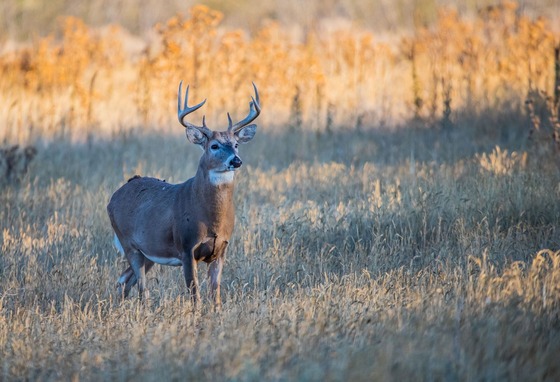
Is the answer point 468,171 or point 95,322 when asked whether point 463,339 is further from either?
point 468,171

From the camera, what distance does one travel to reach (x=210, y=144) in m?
8.15

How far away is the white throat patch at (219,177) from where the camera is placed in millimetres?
8031

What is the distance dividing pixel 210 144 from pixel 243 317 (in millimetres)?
1889

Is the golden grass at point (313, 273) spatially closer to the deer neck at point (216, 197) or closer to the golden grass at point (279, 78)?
the deer neck at point (216, 197)

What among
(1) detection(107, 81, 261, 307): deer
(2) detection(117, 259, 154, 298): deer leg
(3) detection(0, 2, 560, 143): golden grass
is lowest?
(2) detection(117, 259, 154, 298): deer leg

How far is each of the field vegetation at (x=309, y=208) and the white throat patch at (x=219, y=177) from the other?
0.98 m

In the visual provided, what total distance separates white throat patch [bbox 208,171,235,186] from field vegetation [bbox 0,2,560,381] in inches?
38.8

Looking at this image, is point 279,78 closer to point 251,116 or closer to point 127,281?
point 251,116

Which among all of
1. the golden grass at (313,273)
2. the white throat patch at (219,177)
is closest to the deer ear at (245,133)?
the white throat patch at (219,177)

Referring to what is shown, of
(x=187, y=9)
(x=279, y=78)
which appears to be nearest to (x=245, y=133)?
(x=279, y=78)

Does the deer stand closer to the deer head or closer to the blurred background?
the deer head

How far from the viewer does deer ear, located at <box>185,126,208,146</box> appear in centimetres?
830

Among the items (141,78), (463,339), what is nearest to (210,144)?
(463,339)

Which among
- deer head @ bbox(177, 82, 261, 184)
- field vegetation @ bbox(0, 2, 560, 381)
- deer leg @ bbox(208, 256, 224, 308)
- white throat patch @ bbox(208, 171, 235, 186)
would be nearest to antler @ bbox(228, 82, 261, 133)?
deer head @ bbox(177, 82, 261, 184)
